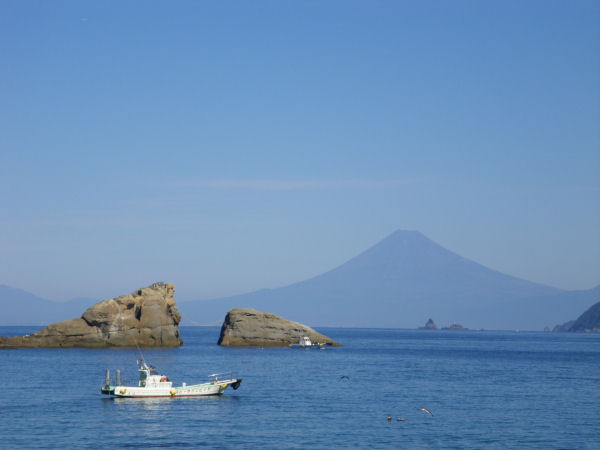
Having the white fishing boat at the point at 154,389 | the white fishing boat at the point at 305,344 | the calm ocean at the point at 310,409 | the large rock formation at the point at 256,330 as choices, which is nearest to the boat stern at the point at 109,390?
the white fishing boat at the point at 154,389

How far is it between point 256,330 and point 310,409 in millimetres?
97297

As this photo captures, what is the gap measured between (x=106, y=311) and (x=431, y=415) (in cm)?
8971

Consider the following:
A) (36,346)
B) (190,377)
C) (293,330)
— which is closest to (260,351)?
(293,330)

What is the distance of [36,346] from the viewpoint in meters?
150

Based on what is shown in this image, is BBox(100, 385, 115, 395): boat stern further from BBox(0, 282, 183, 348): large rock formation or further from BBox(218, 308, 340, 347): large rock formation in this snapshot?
BBox(218, 308, 340, 347): large rock formation

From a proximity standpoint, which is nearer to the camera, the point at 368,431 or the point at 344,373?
the point at 368,431

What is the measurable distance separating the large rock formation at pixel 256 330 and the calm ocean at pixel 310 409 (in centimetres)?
4939

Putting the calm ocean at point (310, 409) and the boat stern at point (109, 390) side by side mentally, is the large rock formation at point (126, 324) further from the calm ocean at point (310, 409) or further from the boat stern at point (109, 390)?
the boat stern at point (109, 390)

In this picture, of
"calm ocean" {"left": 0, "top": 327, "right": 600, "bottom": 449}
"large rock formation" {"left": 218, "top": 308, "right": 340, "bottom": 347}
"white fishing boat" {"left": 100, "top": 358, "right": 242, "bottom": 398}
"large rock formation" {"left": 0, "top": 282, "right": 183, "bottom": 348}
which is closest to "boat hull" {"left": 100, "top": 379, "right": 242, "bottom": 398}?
"white fishing boat" {"left": 100, "top": 358, "right": 242, "bottom": 398}

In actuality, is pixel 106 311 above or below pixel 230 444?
above

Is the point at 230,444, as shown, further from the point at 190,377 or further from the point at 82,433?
the point at 190,377

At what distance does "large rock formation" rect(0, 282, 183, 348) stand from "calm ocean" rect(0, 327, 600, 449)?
27527 mm

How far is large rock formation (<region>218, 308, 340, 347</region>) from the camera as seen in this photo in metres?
163

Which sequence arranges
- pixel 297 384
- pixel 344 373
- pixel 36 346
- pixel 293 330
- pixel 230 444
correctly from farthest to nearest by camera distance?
pixel 293 330 → pixel 36 346 → pixel 344 373 → pixel 297 384 → pixel 230 444
